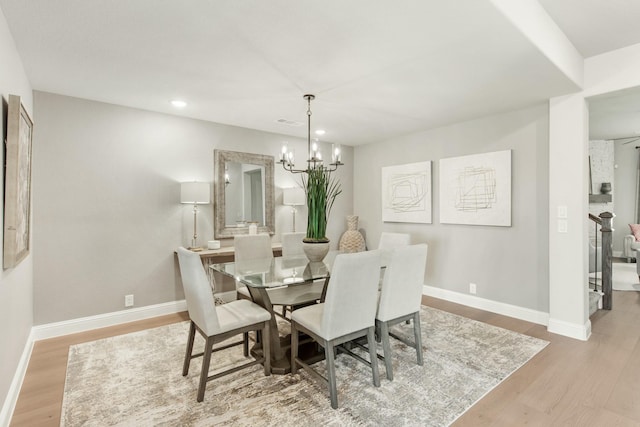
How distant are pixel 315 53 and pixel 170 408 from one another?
2587 mm

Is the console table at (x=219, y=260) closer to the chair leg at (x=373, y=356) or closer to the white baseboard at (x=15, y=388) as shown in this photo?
the white baseboard at (x=15, y=388)

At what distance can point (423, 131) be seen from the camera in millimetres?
4715

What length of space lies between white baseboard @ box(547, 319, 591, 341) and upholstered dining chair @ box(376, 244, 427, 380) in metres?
1.67

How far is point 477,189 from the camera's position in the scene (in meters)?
4.06

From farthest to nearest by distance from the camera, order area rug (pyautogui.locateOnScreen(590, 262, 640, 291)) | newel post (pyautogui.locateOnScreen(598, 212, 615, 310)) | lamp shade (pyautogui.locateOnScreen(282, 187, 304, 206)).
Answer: area rug (pyautogui.locateOnScreen(590, 262, 640, 291)), lamp shade (pyautogui.locateOnScreen(282, 187, 304, 206)), newel post (pyautogui.locateOnScreen(598, 212, 615, 310))

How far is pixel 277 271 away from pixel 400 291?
3.39ft

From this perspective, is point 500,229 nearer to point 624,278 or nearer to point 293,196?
point 293,196

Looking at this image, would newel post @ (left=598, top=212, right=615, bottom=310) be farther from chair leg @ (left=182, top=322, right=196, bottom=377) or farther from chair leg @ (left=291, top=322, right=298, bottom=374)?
chair leg @ (left=182, top=322, right=196, bottom=377)

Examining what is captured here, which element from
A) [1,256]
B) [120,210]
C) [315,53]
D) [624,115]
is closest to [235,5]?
[315,53]

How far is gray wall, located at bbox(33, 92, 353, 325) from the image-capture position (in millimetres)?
3248

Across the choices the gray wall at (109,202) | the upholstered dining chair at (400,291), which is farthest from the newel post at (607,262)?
the gray wall at (109,202)

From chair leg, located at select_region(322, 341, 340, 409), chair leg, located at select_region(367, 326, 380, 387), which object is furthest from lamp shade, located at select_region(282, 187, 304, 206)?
chair leg, located at select_region(322, 341, 340, 409)

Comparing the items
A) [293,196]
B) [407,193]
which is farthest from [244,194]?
[407,193]

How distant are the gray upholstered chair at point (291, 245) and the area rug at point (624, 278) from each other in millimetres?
4564
